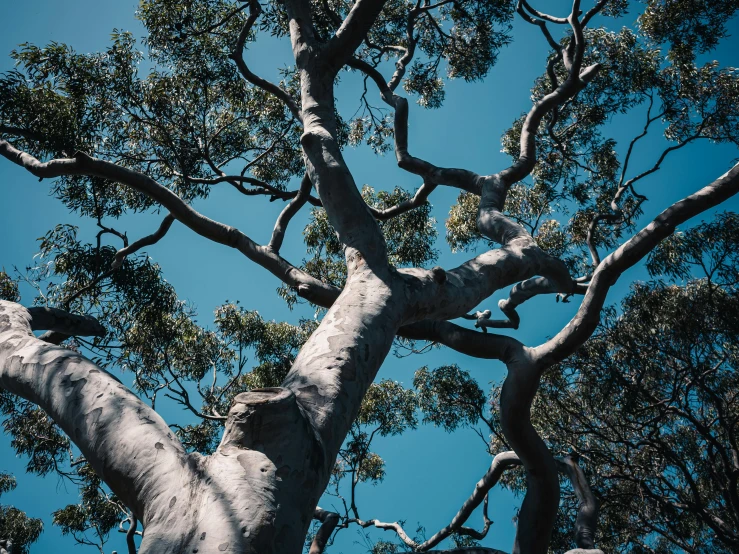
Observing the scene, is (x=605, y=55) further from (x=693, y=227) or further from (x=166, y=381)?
(x=166, y=381)

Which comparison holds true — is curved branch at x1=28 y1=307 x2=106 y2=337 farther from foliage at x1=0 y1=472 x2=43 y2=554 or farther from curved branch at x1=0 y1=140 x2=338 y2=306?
foliage at x1=0 y1=472 x2=43 y2=554

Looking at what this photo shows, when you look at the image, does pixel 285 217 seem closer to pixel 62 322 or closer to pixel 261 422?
pixel 62 322

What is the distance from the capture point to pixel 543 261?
4.15 metres

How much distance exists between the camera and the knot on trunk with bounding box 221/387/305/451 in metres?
1.62

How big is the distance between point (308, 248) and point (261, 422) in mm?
6950

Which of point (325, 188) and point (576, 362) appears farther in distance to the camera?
point (576, 362)

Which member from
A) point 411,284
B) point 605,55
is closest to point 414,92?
point 605,55

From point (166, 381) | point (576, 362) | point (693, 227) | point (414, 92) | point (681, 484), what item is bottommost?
point (166, 381)

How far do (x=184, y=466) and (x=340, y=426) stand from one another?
0.57 meters

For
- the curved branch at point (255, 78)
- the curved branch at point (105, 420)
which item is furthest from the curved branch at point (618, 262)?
the curved branch at point (255, 78)

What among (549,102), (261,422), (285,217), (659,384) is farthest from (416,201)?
(261,422)

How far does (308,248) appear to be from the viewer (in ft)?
27.9

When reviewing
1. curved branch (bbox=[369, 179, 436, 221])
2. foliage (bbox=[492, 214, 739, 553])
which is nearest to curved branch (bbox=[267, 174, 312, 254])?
curved branch (bbox=[369, 179, 436, 221])

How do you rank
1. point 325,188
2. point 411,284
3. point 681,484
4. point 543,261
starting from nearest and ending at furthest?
point 411,284
point 325,188
point 543,261
point 681,484
